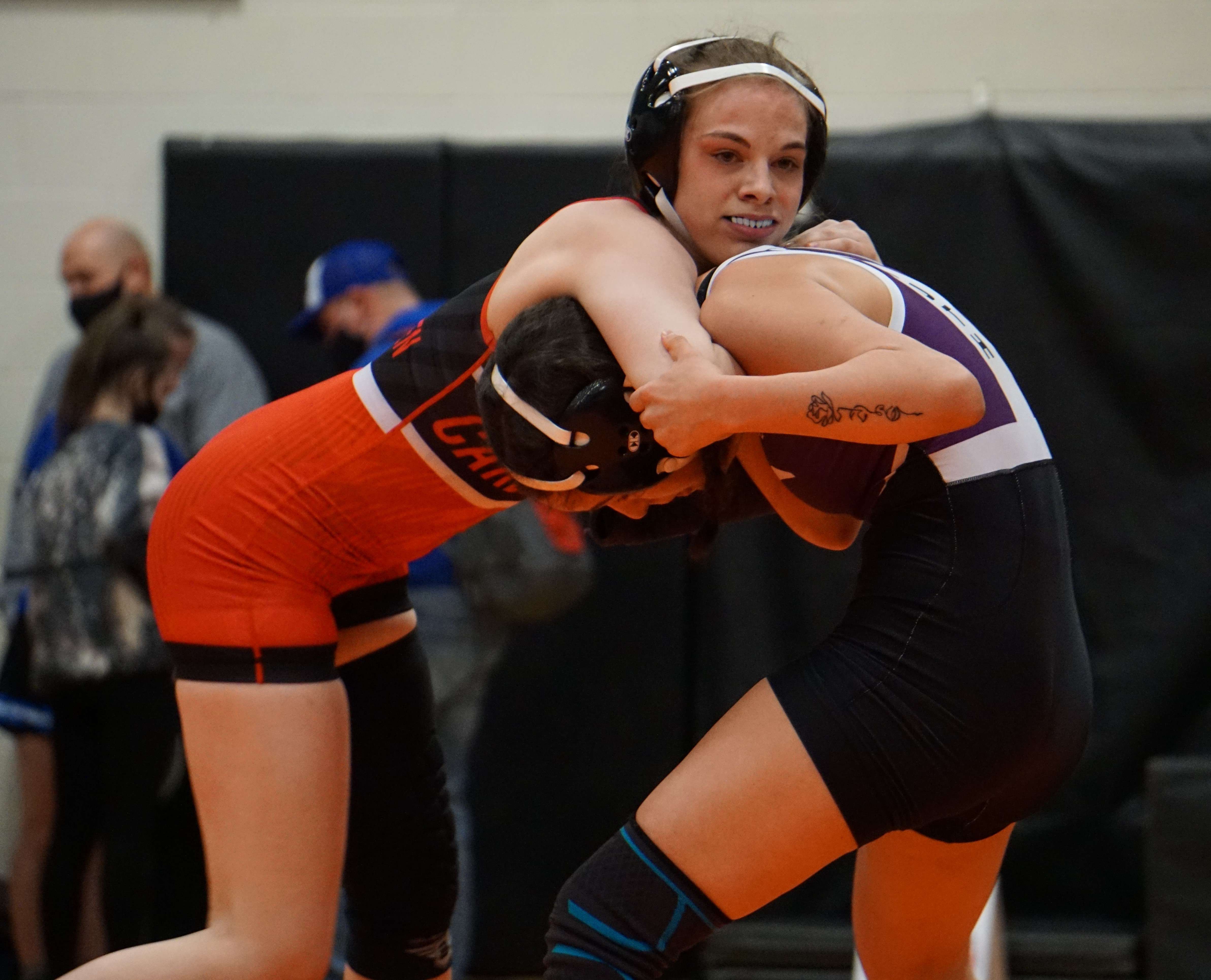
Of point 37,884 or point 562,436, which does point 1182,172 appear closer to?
point 562,436

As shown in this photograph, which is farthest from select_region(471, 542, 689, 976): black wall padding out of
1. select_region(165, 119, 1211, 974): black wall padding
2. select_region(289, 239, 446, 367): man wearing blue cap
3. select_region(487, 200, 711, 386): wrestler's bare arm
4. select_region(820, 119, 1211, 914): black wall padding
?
select_region(487, 200, 711, 386): wrestler's bare arm

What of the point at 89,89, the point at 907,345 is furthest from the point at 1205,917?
the point at 89,89

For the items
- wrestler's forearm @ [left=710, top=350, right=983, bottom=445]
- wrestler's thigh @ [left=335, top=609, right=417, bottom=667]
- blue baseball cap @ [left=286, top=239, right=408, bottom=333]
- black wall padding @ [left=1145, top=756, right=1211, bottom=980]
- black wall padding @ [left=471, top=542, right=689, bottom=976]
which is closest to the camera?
wrestler's forearm @ [left=710, top=350, right=983, bottom=445]

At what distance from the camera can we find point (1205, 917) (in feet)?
11.1

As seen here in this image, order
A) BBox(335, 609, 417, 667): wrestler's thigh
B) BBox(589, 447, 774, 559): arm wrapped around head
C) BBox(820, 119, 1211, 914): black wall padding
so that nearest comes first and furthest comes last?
BBox(589, 447, 774, 559): arm wrapped around head
BBox(335, 609, 417, 667): wrestler's thigh
BBox(820, 119, 1211, 914): black wall padding

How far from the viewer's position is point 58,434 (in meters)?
3.43

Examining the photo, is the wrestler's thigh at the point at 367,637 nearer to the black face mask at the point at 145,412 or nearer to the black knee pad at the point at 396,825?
the black knee pad at the point at 396,825

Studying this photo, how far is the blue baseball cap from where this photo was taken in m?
3.54

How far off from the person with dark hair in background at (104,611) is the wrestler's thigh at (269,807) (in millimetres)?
1415

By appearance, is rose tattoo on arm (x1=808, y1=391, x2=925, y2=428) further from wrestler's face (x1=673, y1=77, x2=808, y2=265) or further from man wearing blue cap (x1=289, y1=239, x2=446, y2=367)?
man wearing blue cap (x1=289, y1=239, x2=446, y2=367)

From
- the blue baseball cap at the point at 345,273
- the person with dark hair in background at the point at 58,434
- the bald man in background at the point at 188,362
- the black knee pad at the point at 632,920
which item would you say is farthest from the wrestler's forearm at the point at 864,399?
the bald man in background at the point at 188,362

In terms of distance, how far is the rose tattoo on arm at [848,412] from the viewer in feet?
4.87

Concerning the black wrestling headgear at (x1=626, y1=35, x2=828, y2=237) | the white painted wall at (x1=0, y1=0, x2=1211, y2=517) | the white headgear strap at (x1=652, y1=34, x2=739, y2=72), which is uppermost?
the white painted wall at (x1=0, y1=0, x2=1211, y2=517)

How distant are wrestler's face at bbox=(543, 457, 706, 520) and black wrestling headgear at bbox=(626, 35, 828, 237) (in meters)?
0.34
